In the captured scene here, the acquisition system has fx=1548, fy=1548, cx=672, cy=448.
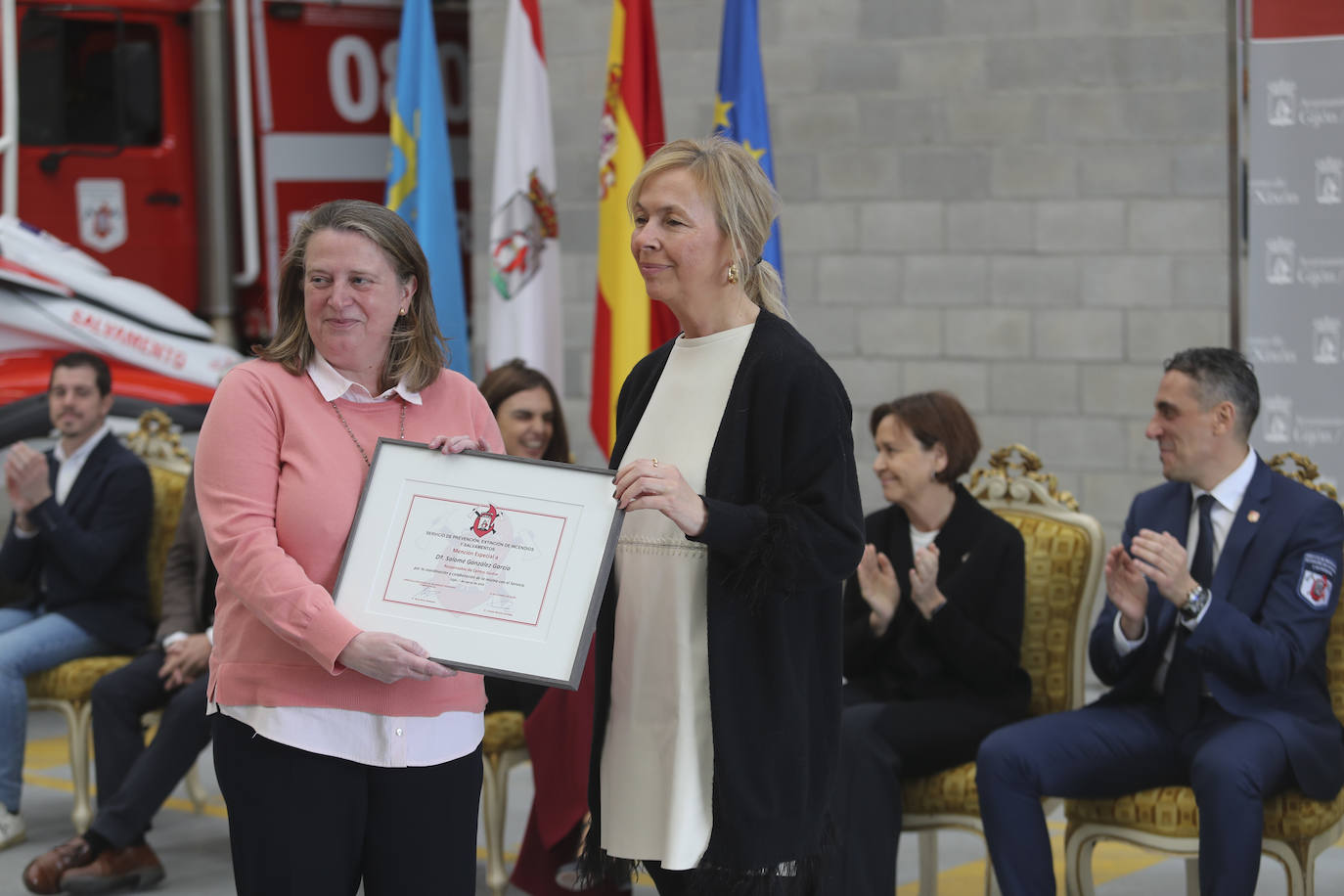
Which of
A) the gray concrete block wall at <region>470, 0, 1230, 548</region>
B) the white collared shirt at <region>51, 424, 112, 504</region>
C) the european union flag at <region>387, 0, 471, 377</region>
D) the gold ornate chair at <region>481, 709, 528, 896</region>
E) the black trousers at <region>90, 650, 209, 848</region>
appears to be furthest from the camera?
the gray concrete block wall at <region>470, 0, 1230, 548</region>

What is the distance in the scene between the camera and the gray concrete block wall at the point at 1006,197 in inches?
214

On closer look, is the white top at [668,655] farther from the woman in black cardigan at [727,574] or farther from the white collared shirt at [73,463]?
the white collared shirt at [73,463]

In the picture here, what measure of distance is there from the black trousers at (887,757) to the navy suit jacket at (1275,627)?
0.34m

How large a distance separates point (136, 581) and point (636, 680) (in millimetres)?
2674

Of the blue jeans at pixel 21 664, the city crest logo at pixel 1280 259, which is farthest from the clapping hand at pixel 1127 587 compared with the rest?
the blue jeans at pixel 21 664

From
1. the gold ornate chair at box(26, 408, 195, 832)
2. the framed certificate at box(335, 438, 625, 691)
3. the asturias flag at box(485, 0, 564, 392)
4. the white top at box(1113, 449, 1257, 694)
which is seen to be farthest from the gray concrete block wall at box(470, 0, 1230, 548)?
the framed certificate at box(335, 438, 625, 691)

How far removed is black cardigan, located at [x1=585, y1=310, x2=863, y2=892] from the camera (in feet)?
6.47

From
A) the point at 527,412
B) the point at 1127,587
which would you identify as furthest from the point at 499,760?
the point at 1127,587

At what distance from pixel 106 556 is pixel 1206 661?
113 inches

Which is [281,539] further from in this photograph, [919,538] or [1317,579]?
[1317,579]

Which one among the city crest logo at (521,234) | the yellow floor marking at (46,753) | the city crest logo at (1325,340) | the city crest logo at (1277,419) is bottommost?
the yellow floor marking at (46,753)

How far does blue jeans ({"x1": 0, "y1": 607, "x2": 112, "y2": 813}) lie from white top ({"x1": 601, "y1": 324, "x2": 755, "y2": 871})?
2.62 m

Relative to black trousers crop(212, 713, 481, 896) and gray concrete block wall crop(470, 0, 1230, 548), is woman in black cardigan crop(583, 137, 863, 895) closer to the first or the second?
black trousers crop(212, 713, 481, 896)

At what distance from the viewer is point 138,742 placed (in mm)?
4035
